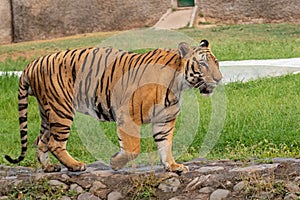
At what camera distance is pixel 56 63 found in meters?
6.17

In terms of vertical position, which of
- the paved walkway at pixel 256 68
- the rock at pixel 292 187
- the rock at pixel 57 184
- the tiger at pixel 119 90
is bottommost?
the paved walkway at pixel 256 68

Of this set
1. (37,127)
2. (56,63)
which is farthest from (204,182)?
(37,127)

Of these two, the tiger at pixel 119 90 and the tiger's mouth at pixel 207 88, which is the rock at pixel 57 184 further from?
the tiger's mouth at pixel 207 88

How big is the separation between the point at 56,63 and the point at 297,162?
2.03 meters

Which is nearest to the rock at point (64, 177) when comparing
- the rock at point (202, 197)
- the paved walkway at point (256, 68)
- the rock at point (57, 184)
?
the rock at point (57, 184)

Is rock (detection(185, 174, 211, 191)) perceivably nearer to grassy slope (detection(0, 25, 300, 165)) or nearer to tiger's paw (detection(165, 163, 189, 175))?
tiger's paw (detection(165, 163, 189, 175))

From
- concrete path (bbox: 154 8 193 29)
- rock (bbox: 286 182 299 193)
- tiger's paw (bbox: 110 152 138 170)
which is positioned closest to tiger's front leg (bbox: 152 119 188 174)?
tiger's paw (bbox: 110 152 138 170)

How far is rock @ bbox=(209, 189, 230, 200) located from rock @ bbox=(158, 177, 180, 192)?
0.32 metres

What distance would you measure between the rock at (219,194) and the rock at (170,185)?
317 millimetres

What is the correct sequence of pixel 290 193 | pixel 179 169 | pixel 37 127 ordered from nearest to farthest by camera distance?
pixel 290 193
pixel 179 169
pixel 37 127

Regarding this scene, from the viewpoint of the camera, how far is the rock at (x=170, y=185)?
19.3 feet

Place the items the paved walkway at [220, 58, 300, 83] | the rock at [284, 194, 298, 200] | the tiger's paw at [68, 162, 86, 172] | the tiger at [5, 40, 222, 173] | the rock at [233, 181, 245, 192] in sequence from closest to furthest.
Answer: the rock at [284, 194, 298, 200], the rock at [233, 181, 245, 192], the tiger at [5, 40, 222, 173], the tiger's paw at [68, 162, 86, 172], the paved walkway at [220, 58, 300, 83]

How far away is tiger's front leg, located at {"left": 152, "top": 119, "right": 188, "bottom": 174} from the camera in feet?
19.3

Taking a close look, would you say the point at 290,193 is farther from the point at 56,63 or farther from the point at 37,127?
the point at 37,127
